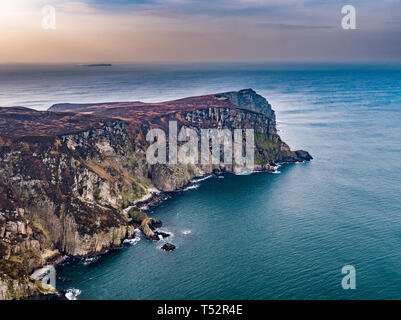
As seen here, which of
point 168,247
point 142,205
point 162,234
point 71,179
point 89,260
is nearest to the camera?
point 89,260

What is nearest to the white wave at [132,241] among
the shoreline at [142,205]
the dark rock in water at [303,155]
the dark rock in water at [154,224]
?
the shoreline at [142,205]

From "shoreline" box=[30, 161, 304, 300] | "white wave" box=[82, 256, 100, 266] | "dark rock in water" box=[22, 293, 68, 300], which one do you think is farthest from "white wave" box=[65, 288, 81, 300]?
"white wave" box=[82, 256, 100, 266]

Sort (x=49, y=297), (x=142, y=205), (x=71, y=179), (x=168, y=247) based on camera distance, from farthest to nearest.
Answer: (x=142, y=205), (x=71, y=179), (x=168, y=247), (x=49, y=297)

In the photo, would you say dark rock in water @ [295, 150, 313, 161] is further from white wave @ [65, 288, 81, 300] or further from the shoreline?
white wave @ [65, 288, 81, 300]

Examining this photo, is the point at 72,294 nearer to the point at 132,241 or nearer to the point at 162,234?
the point at 132,241

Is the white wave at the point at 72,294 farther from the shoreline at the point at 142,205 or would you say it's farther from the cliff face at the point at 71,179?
the cliff face at the point at 71,179

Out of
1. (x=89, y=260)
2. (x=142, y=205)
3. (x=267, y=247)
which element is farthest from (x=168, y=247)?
(x=142, y=205)
